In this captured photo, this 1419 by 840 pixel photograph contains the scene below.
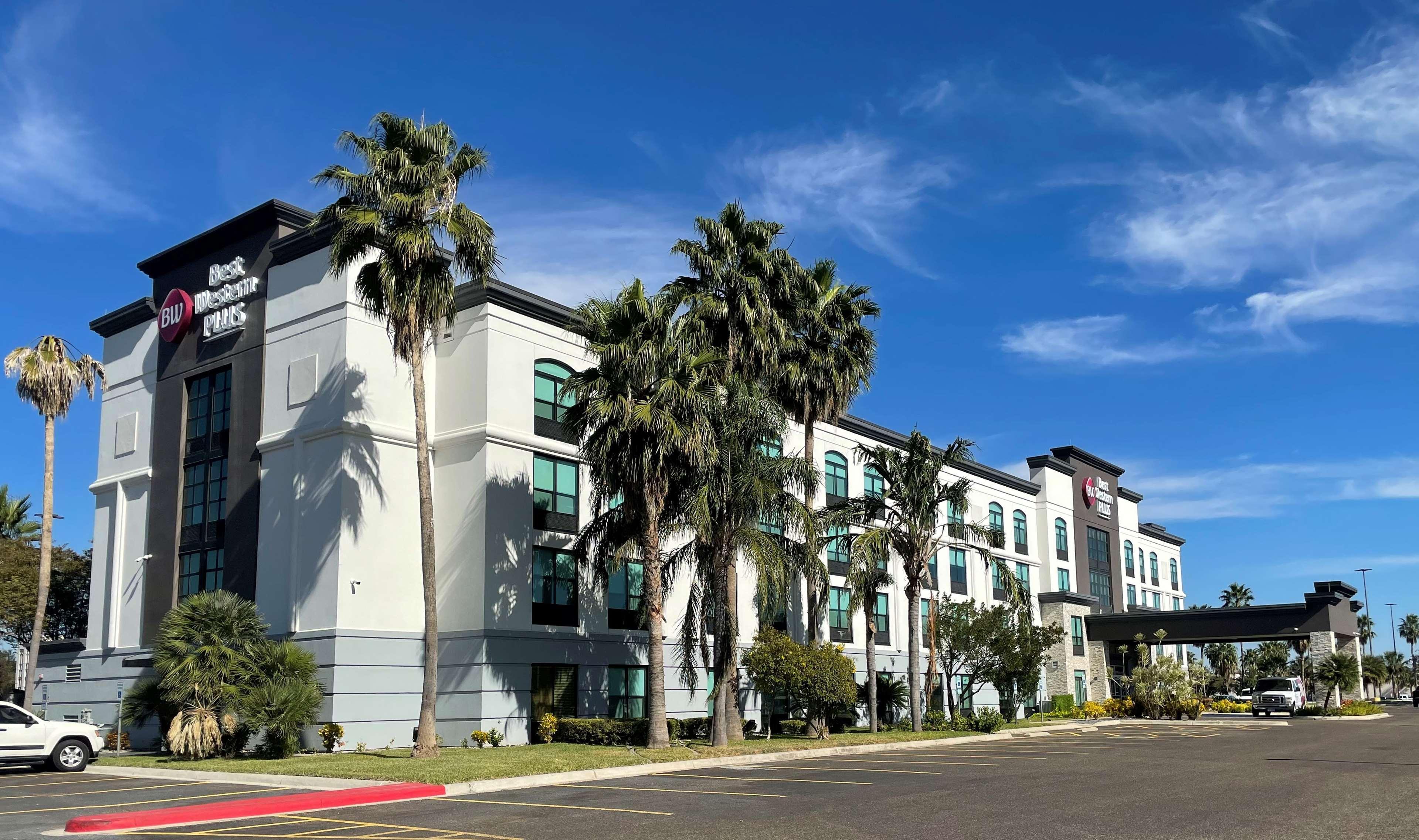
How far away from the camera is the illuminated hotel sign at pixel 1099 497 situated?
76625mm

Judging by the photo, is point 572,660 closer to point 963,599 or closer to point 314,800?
point 314,800

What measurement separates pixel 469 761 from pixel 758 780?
722 centimetres

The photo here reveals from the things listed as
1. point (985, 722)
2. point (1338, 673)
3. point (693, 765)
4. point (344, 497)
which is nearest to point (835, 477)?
point (985, 722)

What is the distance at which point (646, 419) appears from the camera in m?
28.9

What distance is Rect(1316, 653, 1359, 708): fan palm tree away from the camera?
61.6 m

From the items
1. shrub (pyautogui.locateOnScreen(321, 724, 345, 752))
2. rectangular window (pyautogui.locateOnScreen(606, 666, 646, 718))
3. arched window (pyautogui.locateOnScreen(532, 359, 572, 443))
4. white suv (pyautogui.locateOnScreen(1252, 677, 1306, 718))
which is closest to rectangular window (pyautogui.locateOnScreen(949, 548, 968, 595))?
white suv (pyautogui.locateOnScreen(1252, 677, 1306, 718))

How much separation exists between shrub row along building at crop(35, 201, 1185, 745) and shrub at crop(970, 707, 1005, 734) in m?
8.58

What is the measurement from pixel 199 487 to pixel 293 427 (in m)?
6.09

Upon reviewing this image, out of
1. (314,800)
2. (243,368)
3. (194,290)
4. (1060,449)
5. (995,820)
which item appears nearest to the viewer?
(995,820)

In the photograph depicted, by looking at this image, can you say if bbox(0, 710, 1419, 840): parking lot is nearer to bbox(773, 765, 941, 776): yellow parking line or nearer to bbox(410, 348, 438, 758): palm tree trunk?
bbox(773, 765, 941, 776): yellow parking line

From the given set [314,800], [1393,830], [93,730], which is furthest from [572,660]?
[1393,830]

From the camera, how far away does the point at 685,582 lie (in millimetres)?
41781

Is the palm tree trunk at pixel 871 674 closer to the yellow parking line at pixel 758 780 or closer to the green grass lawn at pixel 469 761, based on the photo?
the green grass lawn at pixel 469 761

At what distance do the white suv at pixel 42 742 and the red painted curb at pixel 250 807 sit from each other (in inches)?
403
